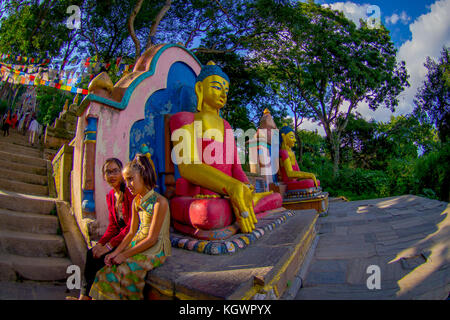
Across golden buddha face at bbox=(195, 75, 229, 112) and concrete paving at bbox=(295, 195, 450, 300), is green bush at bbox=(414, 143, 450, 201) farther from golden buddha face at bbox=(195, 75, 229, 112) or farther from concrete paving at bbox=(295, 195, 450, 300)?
golden buddha face at bbox=(195, 75, 229, 112)

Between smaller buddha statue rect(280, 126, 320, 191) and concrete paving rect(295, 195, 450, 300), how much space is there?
5.26 ft

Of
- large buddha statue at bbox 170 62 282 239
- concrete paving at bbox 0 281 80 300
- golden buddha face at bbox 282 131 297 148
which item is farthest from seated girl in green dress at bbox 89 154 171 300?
golden buddha face at bbox 282 131 297 148

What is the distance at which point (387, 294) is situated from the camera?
1430 millimetres

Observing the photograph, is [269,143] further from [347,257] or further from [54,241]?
[54,241]

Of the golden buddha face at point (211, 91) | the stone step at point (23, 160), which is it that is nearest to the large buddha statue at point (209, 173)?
the golden buddha face at point (211, 91)

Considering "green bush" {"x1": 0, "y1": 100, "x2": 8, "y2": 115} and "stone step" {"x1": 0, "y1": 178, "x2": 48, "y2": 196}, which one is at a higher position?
"green bush" {"x1": 0, "y1": 100, "x2": 8, "y2": 115}

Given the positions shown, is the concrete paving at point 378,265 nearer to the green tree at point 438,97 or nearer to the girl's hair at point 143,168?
the girl's hair at point 143,168

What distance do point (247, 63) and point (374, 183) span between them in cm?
792

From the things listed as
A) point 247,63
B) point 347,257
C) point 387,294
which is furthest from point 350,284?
point 247,63

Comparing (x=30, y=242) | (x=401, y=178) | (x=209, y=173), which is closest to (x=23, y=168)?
(x=30, y=242)

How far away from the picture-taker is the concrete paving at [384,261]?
1457 millimetres

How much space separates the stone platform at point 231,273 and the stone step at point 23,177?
3.42 m

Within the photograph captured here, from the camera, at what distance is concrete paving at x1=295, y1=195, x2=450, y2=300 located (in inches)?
57.4
